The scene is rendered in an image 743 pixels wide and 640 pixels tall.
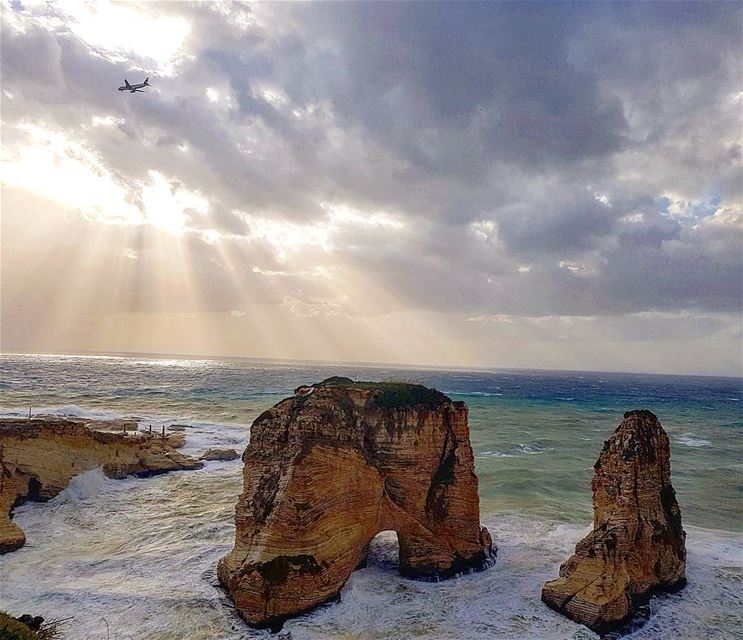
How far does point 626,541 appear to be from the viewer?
1490 cm

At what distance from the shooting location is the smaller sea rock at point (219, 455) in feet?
117

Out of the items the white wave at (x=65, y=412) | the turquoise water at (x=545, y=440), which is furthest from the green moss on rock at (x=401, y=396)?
the white wave at (x=65, y=412)

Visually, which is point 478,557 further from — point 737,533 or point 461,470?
point 737,533

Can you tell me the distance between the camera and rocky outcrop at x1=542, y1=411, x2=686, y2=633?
1423cm

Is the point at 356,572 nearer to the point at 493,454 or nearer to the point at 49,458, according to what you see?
the point at 49,458

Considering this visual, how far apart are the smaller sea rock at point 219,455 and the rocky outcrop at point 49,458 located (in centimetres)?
582

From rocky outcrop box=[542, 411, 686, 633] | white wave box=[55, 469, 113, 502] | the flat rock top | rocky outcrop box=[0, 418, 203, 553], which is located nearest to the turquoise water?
the flat rock top

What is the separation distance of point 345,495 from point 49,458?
57.9 ft

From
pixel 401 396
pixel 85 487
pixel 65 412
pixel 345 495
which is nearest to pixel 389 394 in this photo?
pixel 401 396

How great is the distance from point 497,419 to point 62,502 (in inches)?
2052

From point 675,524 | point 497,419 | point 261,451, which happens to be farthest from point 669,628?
point 497,419

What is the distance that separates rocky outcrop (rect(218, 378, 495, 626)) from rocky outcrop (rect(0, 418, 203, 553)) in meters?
10.7

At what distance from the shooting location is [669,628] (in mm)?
14148

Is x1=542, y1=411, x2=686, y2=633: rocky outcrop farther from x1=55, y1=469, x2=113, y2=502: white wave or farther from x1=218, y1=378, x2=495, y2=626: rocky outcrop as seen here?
x1=55, y1=469, x2=113, y2=502: white wave
